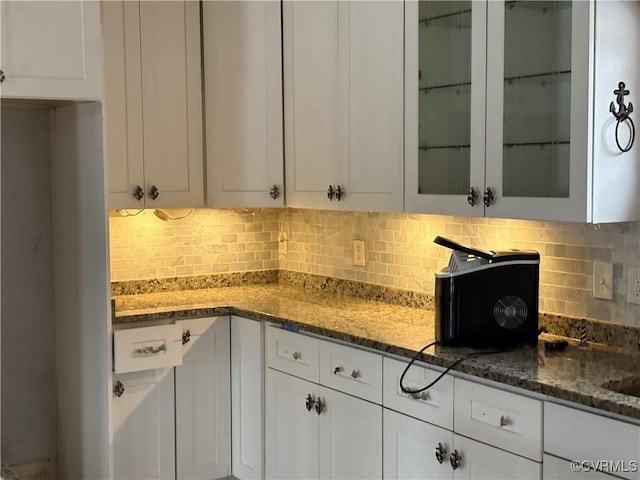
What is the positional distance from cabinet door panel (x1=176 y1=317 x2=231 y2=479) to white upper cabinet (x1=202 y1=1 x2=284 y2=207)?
59cm

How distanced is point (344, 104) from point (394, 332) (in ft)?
3.03

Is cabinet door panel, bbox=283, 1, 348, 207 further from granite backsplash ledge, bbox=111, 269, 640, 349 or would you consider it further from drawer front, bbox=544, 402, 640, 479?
drawer front, bbox=544, 402, 640, 479

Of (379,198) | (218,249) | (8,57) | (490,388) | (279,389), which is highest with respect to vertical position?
(8,57)

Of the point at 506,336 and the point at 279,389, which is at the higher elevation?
the point at 506,336

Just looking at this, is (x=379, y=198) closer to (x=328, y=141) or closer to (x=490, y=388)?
(x=328, y=141)

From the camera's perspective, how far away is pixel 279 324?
330 centimetres

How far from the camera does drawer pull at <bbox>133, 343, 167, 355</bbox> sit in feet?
10.9

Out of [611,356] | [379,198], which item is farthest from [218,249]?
[611,356]

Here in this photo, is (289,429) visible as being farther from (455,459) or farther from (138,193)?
(138,193)

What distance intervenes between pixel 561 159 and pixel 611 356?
632 millimetres

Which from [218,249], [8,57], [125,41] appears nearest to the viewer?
[8,57]

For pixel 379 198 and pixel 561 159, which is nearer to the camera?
pixel 561 159

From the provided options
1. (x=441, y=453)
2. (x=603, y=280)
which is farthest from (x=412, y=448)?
(x=603, y=280)

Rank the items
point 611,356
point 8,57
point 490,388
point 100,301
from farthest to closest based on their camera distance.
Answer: point 100,301 < point 8,57 < point 611,356 < point 490,388
